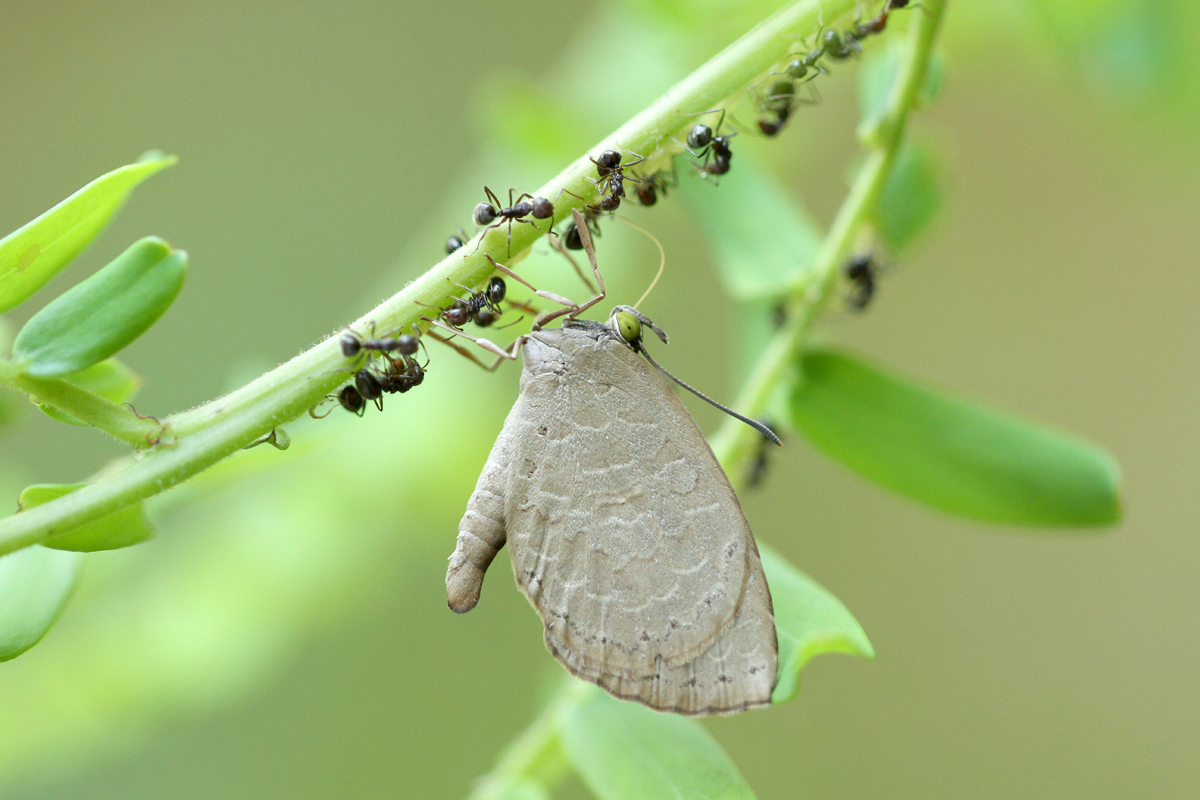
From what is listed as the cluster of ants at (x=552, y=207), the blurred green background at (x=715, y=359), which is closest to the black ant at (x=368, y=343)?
the cluster of ants at (x=552, y=207)

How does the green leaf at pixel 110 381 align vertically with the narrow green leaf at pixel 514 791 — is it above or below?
above

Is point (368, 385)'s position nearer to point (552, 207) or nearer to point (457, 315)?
point (457, 315)

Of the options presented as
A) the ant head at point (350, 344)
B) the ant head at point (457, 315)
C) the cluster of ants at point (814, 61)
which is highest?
the cluster of ants at point (814, 61)

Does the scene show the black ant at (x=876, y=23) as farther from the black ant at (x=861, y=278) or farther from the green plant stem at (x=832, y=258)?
the black ant at (x=861, y=278)

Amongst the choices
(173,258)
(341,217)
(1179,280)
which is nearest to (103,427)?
(173,258)

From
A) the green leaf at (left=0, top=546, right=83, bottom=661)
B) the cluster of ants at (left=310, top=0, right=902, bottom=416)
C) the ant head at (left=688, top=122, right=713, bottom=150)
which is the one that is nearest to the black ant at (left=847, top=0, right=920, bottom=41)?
the cluster of ants at (left=310, top=0, right=902, bottom=416)

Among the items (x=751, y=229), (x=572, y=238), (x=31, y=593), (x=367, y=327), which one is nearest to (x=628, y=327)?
(x=572, y=238)

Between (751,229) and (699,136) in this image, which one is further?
(751,229)

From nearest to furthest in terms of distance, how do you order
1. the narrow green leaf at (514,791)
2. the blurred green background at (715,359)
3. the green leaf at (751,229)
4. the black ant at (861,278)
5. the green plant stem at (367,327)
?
the green plant stem at (367,327)
the narrow green leaf at (514,791)
the green leaf at (751,229)
the black ant at (861,278)
the blurred green background at (715,359)
